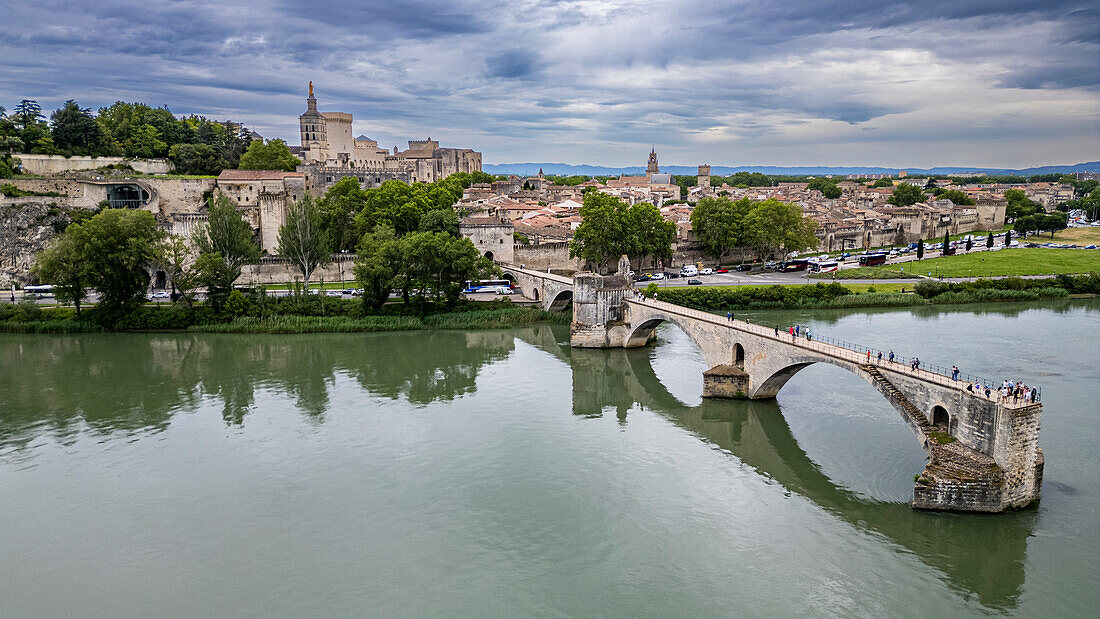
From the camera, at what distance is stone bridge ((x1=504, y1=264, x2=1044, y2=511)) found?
1247cm

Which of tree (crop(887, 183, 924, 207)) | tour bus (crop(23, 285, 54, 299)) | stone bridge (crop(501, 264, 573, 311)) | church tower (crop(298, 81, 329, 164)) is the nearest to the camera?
stone bridge (crop(501, 264, 573, 311))

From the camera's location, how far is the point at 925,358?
23344mm

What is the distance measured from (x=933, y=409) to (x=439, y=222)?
100 feet

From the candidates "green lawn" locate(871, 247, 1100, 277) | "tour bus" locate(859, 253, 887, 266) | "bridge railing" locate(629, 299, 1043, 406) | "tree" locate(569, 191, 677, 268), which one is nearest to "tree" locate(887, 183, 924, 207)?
"green lawn" locate(871, 247, 1100, 277)

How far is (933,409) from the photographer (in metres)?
13.9

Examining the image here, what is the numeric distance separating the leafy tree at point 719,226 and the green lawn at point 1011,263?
11.3m

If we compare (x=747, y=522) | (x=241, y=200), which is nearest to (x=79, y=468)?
(x=747, y=522)

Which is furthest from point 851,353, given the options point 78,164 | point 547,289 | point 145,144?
point 145,144

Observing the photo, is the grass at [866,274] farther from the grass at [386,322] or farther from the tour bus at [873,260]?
the grass at [386,322]

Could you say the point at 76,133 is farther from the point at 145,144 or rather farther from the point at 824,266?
the point at 824,266

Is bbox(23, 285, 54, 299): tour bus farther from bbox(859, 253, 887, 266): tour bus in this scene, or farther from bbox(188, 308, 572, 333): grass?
bbox(859, 253, 887, 266): tour bus

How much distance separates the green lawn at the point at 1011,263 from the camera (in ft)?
140

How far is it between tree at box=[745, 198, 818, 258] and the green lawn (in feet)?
23.8

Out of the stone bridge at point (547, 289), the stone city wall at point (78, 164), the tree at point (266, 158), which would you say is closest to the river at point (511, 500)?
the stone bridge at point (547, 289)
